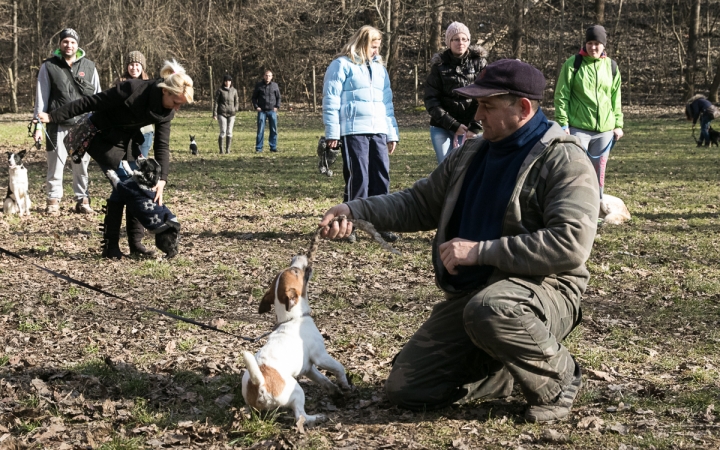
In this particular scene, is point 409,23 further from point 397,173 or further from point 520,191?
point 520,191

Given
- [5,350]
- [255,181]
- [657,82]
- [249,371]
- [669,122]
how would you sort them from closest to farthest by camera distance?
[249,371], [5,350], [255,181], [669,122], [657,82]

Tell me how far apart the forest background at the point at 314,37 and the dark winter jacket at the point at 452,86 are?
2481cm

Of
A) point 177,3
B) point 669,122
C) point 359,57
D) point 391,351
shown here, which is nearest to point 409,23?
point 177,3

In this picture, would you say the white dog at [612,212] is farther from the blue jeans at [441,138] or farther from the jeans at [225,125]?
the jeans at [225,125]

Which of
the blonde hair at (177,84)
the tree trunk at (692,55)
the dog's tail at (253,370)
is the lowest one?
the dog's tail at (253,370)

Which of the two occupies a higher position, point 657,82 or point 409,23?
point 409,23

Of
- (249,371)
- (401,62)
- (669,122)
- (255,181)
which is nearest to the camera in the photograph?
Result: (249,371)

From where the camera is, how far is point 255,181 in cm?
Result: 1371

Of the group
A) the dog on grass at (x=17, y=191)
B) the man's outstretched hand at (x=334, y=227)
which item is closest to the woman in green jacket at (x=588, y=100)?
the man's outstretched hand at (x=334, y=227)

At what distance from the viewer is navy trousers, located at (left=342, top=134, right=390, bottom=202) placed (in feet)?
27.7

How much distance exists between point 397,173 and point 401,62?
90.1 feet

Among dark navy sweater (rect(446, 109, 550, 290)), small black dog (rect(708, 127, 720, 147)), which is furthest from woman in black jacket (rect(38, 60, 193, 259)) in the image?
small black dog (rect(708, 127, 720, 147))

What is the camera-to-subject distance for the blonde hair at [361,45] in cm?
833

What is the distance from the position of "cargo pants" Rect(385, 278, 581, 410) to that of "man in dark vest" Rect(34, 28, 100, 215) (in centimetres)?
725
